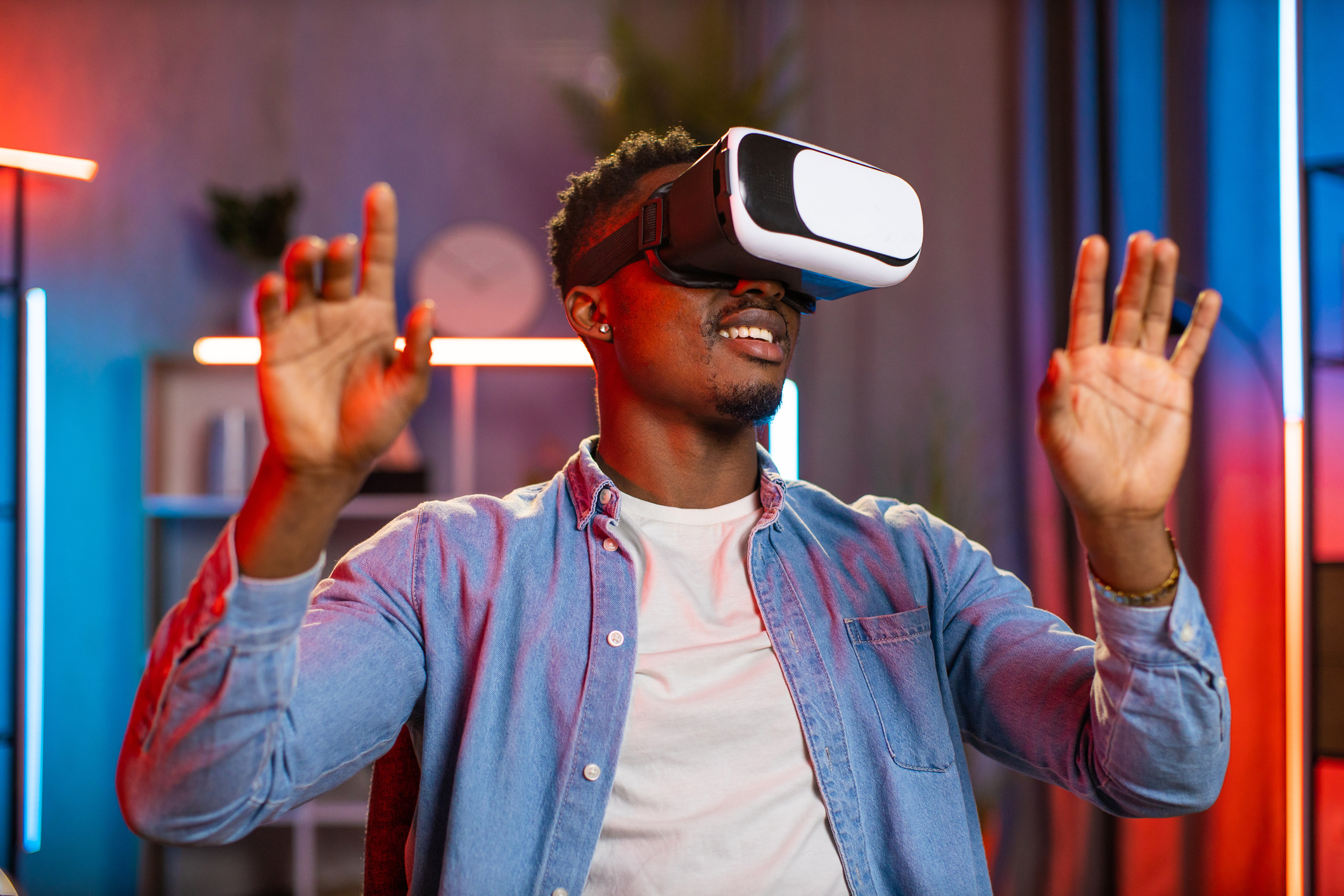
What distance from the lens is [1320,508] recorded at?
2109mm

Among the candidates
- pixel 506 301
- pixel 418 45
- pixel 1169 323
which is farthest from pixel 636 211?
pixel 418 45

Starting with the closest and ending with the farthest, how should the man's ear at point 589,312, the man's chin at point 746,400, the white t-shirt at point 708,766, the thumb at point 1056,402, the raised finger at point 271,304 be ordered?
1. the raised finger at point 271,304
2. the thumb at point 1056,402
3. the white t-shirt at point 708,766
4. the man's chin at point 746,400
5. the man's ear at point 589,312

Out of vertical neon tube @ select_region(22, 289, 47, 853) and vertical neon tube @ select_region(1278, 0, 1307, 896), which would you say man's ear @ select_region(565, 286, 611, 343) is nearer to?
vertical neon tube @ select_region(1278, 0, 1307, 896)

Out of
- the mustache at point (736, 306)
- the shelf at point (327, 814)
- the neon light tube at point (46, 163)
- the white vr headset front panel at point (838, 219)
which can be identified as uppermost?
the neon light tube at point (46, 163)

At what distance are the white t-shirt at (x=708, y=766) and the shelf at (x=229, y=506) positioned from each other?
1.78 m

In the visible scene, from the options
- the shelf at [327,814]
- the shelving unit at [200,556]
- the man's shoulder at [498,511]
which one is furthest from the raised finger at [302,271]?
the shelf at [327,814]

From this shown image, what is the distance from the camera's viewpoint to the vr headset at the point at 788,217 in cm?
100

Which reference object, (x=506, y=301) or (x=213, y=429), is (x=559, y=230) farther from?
(x=213, y=429)

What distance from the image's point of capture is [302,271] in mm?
719

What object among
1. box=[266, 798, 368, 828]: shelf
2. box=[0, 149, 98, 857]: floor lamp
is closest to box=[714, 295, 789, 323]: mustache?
box=[266, 798, 368, 828]: shelf

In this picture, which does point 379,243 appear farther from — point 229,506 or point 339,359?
point 229,506

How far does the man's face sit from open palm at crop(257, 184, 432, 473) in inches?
19.2

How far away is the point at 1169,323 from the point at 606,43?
279 centimetres

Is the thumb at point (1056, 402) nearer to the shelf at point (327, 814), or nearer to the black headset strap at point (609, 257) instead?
the black headset strap at point (609, 257)
